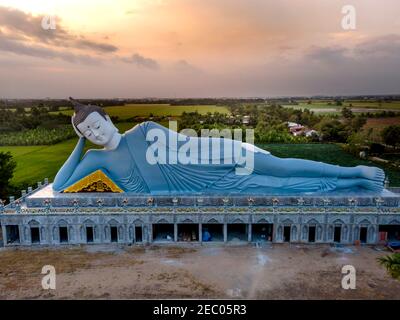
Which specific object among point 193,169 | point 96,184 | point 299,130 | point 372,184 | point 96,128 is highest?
point 96,128

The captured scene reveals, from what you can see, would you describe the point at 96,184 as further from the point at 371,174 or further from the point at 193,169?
the point at 371,174

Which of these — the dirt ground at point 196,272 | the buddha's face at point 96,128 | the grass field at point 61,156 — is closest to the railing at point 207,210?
the dirt ground at point 196,272

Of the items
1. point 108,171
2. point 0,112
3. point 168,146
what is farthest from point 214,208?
point 0,112

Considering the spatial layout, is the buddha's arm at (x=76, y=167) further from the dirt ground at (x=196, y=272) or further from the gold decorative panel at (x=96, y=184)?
the dirt ground at (x=196, y=272)

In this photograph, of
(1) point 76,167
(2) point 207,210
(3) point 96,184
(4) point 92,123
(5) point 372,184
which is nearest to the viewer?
(2) point 207,210

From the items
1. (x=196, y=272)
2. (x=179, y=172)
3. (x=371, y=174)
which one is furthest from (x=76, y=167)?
(x=371, y=174)

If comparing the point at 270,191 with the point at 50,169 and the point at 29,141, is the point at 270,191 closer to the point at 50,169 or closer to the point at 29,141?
the point at 50,169

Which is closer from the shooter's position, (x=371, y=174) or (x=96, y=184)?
(x=96, y=184)
